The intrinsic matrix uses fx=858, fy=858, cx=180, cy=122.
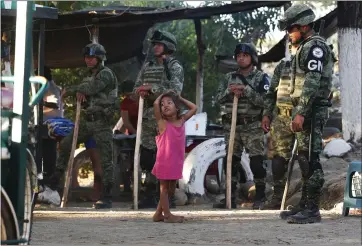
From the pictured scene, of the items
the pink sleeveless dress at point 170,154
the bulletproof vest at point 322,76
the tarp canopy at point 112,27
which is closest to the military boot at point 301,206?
the bulletproof vest at point 322,76

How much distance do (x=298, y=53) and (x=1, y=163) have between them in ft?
13.5

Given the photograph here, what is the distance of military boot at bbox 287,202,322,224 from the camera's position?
8336 millimetres

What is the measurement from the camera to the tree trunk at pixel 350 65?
12.8 meters

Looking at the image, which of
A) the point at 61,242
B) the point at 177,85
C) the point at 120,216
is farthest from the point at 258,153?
the point at 61,242

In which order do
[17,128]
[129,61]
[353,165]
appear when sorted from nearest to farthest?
[17,128] < [353,165] < [129,61]

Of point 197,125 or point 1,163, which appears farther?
point 197,125

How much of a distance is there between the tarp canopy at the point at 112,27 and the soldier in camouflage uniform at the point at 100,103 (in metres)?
1.22

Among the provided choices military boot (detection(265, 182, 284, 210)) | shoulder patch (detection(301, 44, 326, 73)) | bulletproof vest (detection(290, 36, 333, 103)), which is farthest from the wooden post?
shoulder patch (detection(301, 44, 326, 73))

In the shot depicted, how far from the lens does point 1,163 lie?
5.10 metres

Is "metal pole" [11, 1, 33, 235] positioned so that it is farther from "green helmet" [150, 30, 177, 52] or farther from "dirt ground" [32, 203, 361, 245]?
"green helmet" [150, 30, 177, 52]

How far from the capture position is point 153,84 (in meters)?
10.6

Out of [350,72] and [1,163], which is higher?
[350,72]

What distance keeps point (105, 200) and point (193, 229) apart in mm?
3062

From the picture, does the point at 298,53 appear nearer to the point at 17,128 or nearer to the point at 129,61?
the point at 17,128
